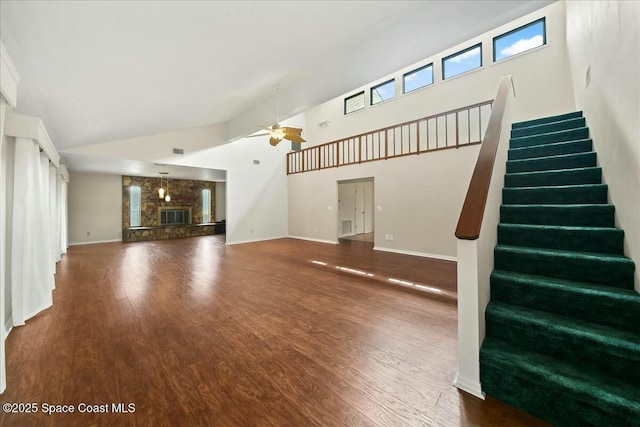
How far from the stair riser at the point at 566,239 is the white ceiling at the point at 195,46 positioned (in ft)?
7.36

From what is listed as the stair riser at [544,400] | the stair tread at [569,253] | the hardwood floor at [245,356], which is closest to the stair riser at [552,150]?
the stair tread at [569,253]

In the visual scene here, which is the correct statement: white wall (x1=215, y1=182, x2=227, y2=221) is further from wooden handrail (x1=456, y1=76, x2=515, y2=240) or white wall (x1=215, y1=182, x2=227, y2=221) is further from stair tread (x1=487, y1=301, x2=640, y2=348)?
stair tread (x1=487, y1=301, x2=640, y2=348)

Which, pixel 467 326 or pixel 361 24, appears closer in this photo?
pixel 467 326

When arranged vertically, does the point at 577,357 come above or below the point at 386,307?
above

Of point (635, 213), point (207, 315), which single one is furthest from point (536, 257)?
point (207, 315)

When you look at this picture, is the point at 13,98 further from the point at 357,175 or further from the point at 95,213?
the point at 95,213

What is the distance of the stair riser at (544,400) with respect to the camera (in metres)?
1.25

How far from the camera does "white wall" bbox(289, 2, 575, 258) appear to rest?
17.0 feet

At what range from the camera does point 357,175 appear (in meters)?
7.72

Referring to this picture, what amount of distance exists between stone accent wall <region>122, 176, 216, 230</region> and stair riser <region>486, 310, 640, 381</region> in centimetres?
1136

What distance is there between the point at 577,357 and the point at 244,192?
8542 mm

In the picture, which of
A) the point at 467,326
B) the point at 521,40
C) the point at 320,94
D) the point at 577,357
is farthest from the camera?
the point at 521,40

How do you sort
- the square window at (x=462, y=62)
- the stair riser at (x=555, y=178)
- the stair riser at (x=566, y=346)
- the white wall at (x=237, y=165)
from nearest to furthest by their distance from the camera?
the stair riser at (x=566, y=346)
the stair riser at (x=555, y=178)
the square window at (x=462, y=62)
the white wall at (x=237, y=165)

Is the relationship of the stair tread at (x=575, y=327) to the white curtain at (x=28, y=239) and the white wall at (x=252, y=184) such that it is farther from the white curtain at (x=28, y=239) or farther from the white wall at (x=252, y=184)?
the white wall at (x=252, y=184)
